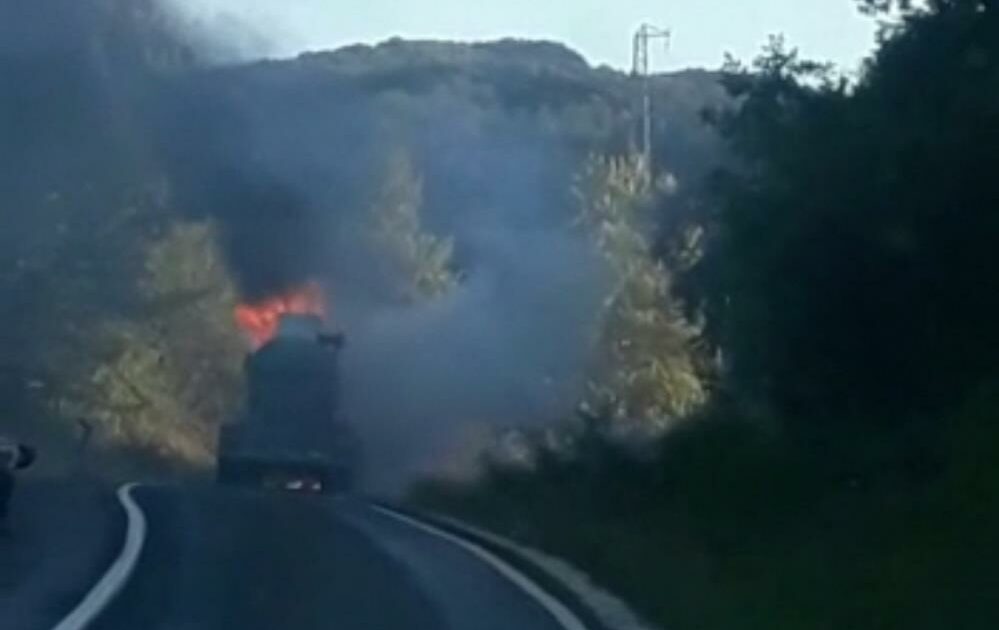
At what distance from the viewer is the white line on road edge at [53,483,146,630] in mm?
20891

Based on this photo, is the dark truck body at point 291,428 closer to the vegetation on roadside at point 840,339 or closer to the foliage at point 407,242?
the foliage at point 407,242

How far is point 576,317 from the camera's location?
7488 centimetres

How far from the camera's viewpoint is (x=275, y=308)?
70.0 meters

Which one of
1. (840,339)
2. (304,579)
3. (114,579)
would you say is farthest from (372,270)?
(114,579)

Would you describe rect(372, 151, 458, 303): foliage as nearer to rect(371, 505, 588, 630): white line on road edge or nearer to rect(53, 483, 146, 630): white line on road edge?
rect(371, 505, 588, 630): white line on road edge

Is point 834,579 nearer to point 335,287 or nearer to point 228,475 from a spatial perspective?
point 228,475

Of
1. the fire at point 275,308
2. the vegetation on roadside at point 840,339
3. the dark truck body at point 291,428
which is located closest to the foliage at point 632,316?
the dark truck body at point 291,428

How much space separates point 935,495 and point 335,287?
4840 centimetres

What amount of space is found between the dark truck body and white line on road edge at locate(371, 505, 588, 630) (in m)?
19.2

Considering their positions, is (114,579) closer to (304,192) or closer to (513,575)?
(513,575)

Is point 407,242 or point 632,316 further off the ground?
point 407,242

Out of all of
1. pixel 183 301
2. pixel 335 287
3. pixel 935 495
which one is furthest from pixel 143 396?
pixel 935 495

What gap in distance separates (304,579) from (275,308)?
147 feet

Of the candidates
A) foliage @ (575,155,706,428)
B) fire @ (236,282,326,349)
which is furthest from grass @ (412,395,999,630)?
fire @ (236,282,326,349)
